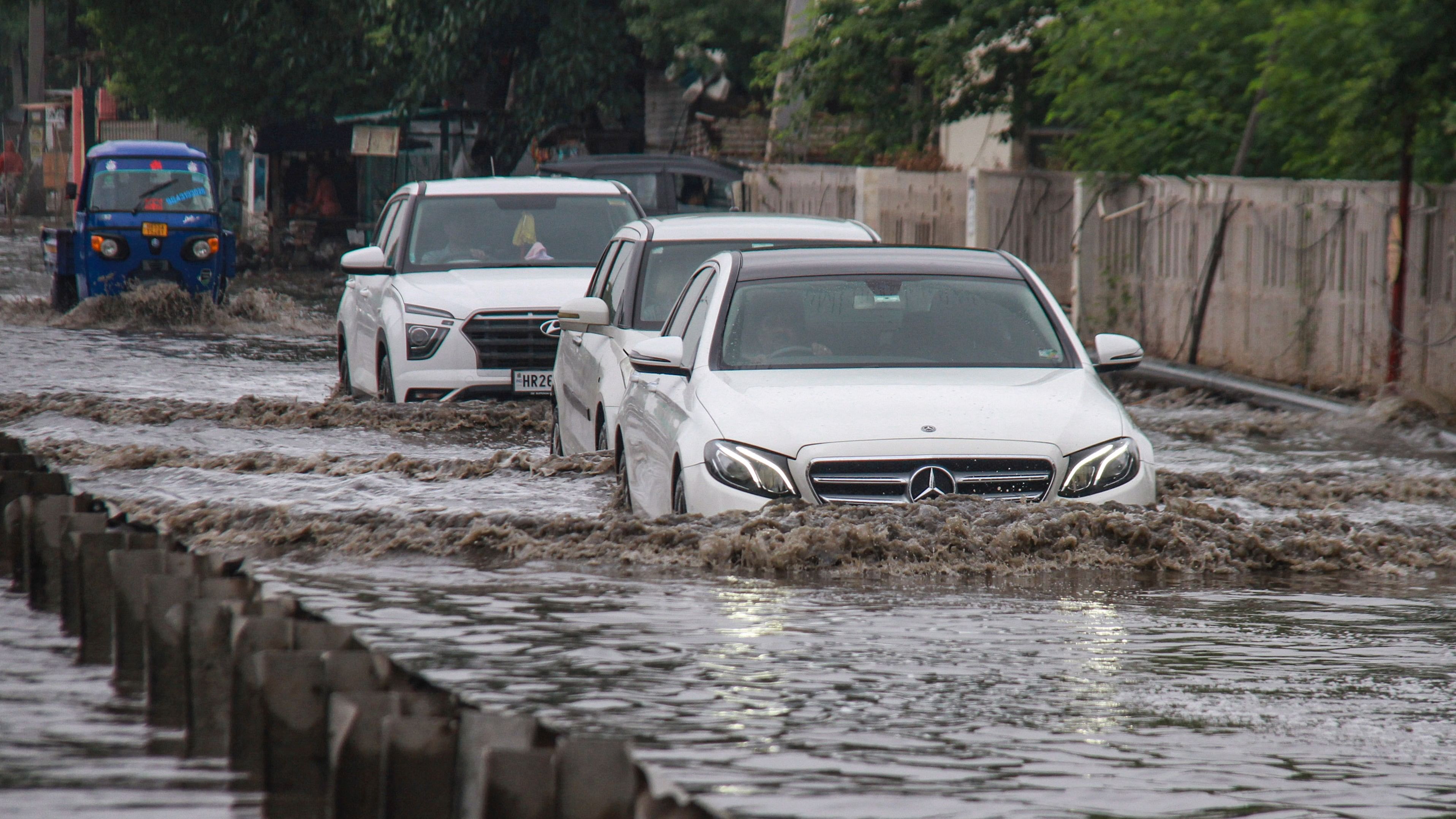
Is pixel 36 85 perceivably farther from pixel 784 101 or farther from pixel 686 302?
pixel 686 302

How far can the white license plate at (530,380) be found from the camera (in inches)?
567

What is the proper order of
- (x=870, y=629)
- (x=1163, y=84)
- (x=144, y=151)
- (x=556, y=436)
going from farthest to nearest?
(x=144, y=151) < (x=1163, y=84) < (x=556, y=436) < (x=870, y=629)

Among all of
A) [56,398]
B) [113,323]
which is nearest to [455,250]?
A: [56,398]

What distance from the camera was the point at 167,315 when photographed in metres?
24.7

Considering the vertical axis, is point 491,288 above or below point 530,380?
above

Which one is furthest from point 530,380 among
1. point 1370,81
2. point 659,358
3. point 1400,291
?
point 1400,291

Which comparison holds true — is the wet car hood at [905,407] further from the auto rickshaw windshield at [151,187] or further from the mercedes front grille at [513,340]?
the auto rickshaw windshield at [151,187]

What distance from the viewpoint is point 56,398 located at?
1577cm

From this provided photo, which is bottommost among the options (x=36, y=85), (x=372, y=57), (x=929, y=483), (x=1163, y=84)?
(x=929, y=483)

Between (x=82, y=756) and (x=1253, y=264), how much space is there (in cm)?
1436

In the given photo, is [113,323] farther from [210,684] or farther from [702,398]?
[210,684]

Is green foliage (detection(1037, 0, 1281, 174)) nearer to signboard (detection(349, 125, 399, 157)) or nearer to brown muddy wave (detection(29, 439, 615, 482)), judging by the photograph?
brown muddy wave (detection(29, 439, 615, 482))

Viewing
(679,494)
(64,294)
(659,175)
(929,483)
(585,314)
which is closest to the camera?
(929,483)

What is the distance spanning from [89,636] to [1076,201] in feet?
54.9
